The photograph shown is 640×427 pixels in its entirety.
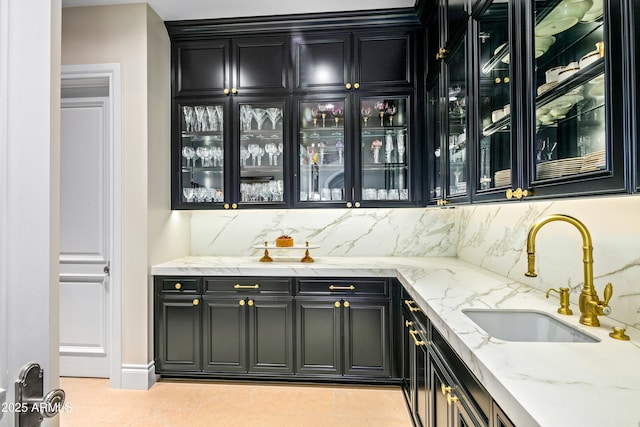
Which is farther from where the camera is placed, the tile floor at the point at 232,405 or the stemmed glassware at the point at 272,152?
the stemmed glassware at the point at 272,152

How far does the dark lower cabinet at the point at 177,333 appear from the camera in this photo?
8.88 feet

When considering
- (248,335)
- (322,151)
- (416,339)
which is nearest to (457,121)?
(322,151)

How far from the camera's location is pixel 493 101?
1600 millimetres

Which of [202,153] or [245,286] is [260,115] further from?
[245,286]

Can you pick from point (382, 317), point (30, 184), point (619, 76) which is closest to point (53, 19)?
point (30, 184)

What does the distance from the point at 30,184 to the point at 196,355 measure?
2447 mm

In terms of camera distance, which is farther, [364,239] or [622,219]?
[364,239]

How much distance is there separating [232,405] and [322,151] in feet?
6.79

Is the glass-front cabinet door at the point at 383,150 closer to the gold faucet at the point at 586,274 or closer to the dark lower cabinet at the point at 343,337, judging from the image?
the dark lower cabinet at the point at 343,337

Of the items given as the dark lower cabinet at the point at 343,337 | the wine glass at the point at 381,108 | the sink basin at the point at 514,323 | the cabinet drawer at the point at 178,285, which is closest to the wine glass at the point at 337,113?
the wine glass at the point at 381,108

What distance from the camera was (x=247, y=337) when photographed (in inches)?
105

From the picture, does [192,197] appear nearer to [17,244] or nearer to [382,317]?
[382,317]

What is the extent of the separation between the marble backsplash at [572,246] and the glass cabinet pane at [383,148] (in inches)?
27.5

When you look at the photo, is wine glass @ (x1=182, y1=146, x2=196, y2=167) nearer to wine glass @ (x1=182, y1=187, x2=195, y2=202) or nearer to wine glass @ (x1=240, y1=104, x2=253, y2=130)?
wine glass @ (x1=182, y1=187, x2=195, y2=202)
